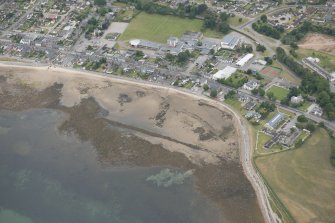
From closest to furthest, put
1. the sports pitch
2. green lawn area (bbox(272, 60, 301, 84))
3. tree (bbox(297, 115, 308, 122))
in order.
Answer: tree (bbox(297, 115, 308, 122)) → green lawn area (bbox(272, 60, 301, 84)) → the sports pitch

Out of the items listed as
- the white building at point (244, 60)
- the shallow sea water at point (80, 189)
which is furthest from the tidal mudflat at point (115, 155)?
the white building at point (244, 60)

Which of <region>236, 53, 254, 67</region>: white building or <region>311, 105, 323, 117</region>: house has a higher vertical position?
<region>311, 105, 323, 117</region>: house

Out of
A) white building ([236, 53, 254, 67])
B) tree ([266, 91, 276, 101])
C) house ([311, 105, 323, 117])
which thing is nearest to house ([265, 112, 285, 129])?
tree ([266, 91, 276, 101])

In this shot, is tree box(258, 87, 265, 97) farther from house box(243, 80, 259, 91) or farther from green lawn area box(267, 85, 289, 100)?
green lawn area box(267, 85, 289, 100)

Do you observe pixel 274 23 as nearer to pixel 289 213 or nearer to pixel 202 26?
pixel 202 26

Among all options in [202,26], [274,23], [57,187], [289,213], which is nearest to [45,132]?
[57,187]

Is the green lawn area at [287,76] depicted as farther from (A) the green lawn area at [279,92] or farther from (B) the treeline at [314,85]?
(A) the green lawn area at [279,92]
